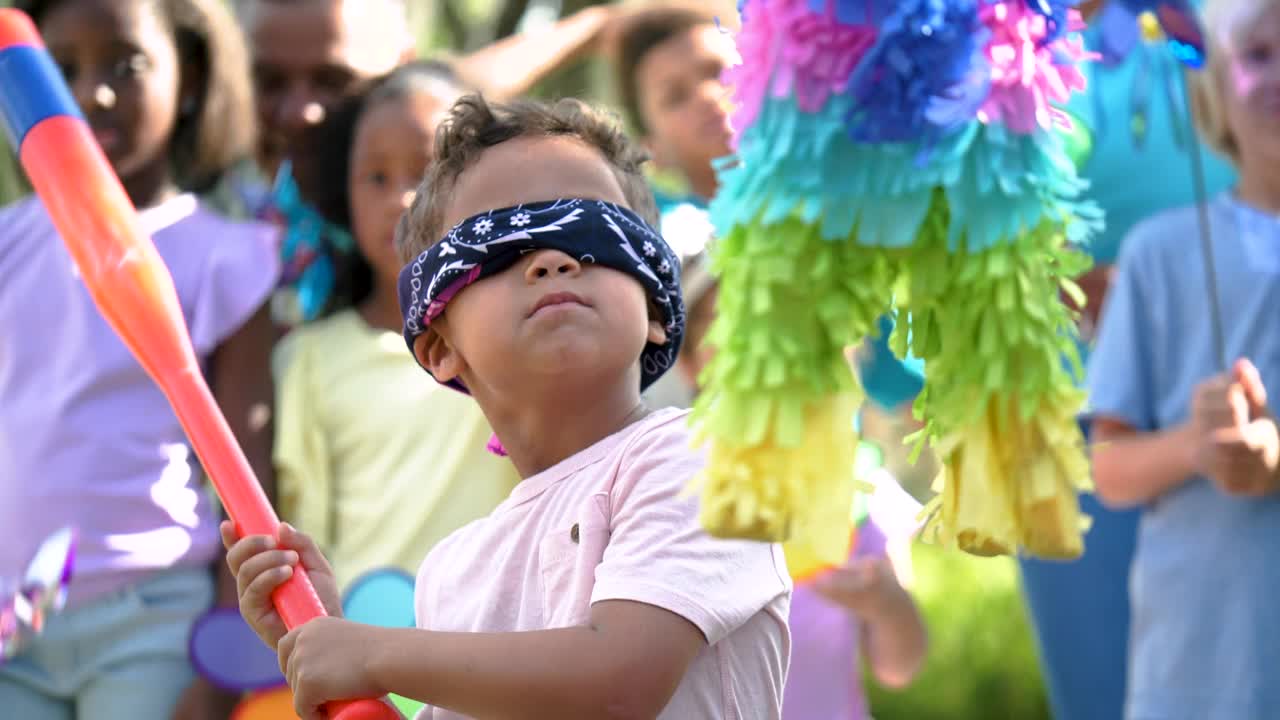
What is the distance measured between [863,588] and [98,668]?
1.13 m

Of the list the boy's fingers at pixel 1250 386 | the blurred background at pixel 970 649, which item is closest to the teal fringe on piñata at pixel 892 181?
the boy's fingers at pixel 1250 386

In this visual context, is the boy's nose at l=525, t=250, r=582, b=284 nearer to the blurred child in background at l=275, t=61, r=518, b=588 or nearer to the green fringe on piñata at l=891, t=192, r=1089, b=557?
the green fringe on piñata at l=891, t=192, r=1089, b=557

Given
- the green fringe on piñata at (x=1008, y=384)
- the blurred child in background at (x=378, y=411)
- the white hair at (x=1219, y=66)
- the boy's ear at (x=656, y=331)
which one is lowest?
the blurred child in background at (x=378, y=411)

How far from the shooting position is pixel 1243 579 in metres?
2.54

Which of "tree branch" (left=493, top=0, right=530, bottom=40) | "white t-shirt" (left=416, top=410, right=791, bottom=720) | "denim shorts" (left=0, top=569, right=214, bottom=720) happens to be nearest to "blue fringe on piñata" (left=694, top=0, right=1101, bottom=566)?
"white t-shirt" (left=416, top=410, right=791, bottom=720)

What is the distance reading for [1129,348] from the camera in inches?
109

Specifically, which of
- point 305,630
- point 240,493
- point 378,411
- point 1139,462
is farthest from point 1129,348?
point 305,630

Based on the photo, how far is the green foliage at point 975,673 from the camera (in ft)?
17.5

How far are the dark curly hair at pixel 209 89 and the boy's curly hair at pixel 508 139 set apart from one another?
1334 mm

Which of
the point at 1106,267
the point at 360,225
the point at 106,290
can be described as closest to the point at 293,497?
the point at 360,225

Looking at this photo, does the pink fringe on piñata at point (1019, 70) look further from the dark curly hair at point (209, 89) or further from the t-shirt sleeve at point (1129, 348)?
the dark curly hair at point (209, 89)

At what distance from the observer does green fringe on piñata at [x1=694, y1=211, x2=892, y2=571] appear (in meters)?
1.12

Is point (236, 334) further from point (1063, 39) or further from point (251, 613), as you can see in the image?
point (1063, 39)

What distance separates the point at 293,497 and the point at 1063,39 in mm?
1873
